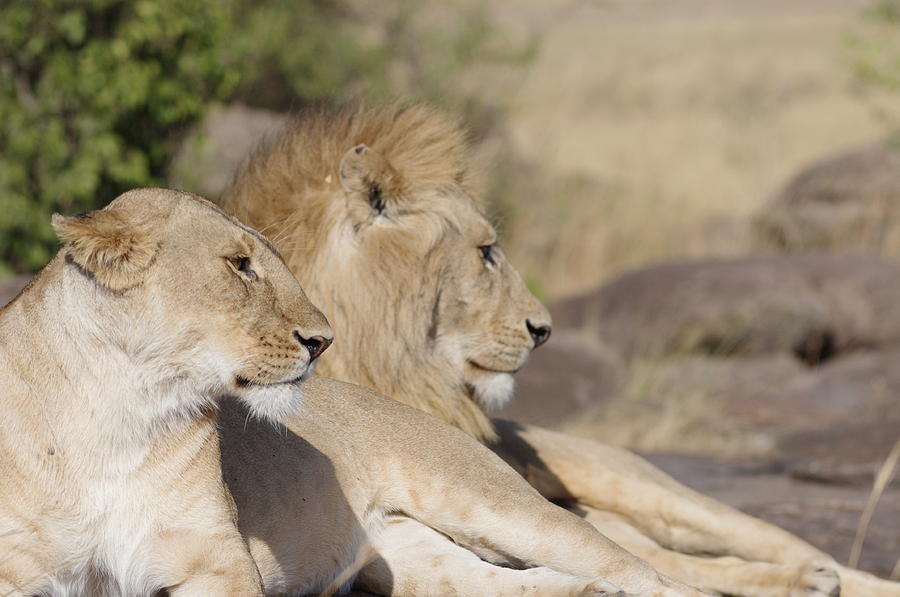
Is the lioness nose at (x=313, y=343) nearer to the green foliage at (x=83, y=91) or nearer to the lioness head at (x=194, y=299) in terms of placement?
the lioness head at (x=194, y=299)

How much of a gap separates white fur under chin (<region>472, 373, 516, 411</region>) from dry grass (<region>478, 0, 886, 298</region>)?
7.72ft

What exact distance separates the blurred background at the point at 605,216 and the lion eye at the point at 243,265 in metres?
2.07

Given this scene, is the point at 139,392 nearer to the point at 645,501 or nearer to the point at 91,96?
the point at 645,501

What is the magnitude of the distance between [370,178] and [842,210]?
11145 millimetres

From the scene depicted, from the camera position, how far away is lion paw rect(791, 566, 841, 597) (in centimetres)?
415

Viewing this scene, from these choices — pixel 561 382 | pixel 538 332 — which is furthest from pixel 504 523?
pixel 561 382

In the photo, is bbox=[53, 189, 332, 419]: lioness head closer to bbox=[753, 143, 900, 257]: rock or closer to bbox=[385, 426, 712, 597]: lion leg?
bbox=[385, 426, 712, 597]: lion leg

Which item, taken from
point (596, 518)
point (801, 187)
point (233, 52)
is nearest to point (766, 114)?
point (801, 187)

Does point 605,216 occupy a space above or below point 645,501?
below

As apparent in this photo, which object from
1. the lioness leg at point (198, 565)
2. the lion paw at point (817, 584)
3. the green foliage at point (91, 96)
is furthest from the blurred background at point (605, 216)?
the lioness leg at point (198, 565)

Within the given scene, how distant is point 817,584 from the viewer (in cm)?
415

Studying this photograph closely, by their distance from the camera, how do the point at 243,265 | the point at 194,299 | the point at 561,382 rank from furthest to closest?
the point at 561,382 → the point at 243,265 → the point at 194,299

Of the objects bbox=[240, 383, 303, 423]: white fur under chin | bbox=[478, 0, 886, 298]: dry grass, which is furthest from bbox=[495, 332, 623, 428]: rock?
bbox=[240, 383, 303, 423]: white fur under chin

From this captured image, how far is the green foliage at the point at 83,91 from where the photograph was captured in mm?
8781
